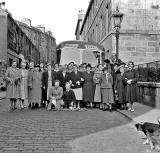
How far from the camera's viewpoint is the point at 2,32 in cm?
3341

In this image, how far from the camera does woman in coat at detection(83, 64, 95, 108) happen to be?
38.1ft

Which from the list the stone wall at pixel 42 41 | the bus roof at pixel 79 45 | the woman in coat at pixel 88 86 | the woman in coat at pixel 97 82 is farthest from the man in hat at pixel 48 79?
the stone wall at pixel 42 41

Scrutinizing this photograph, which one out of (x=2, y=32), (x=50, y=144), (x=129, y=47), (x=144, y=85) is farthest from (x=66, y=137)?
(x=2, y=32)

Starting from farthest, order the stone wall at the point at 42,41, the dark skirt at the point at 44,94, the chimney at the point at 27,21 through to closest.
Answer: the chimney at the point at 27,21 < the stone wall at the point at 42,41 < the dark skirt at the point at 44,94

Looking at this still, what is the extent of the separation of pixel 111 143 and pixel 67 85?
18.7 ft

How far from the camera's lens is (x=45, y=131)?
22.2 feet

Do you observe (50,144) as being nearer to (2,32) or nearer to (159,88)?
(159,88)

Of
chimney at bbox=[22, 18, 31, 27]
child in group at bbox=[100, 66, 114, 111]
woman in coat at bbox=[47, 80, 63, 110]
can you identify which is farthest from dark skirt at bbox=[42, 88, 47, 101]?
chimney at bbox=[22, 18, 31, 27]

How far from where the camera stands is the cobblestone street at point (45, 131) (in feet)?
17.5

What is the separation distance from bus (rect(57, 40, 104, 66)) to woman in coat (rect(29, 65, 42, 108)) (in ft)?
19.3

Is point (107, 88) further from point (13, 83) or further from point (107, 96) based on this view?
point (13, 83)

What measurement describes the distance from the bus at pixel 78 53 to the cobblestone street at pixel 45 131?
816 cm

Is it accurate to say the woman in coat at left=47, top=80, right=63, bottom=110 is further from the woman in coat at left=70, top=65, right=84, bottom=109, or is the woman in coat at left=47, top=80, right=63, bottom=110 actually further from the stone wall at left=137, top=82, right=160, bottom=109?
the stone wall at left=137, top=82, right=160, bottom=109

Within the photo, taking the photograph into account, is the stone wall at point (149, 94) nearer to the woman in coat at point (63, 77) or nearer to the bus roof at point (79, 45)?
the woman in coat at point (63, 77)
